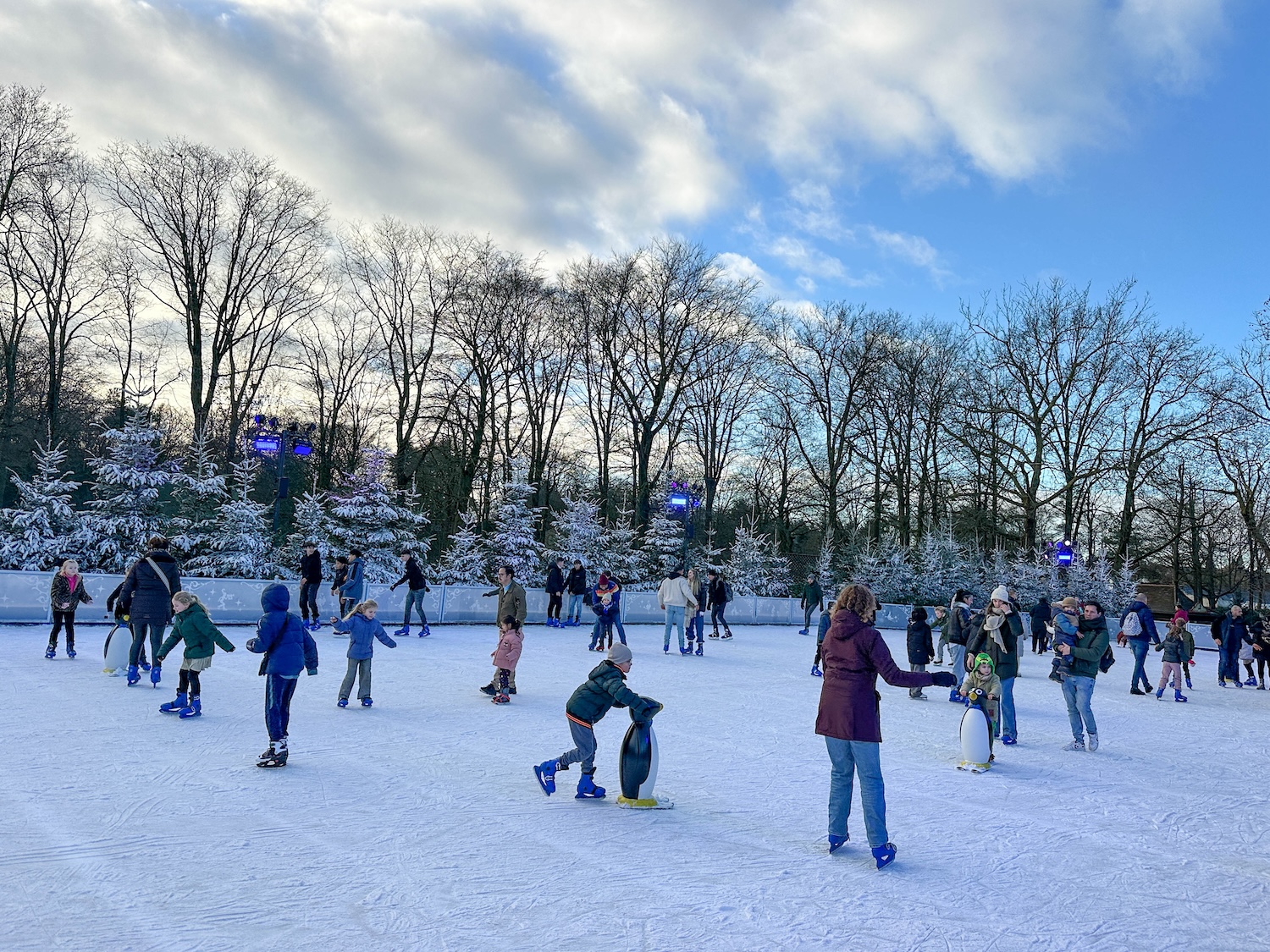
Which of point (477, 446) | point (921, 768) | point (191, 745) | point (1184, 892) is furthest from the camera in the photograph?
point (477, 446)

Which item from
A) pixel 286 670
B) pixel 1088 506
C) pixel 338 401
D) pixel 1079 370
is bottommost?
pixel 286 670

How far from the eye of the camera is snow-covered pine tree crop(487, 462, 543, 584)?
27.1 m

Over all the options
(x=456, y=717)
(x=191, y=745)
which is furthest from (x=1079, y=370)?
(x=191, y=745)

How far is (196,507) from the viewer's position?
22.1 meters

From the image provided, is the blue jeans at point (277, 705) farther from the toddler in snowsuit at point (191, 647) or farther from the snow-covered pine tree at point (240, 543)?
the snow-covered pine tree at point (240, 543)

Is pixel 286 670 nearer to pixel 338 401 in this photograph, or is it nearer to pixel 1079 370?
pixel 338 401

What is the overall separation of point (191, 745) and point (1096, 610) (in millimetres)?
8581

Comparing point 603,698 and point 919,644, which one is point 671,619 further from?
point 603,698

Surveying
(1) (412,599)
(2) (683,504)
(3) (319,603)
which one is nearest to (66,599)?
(3) (319,603)

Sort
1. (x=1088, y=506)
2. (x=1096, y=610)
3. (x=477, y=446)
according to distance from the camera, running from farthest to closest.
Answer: (x=1088, y=506)
(x=477, y=446)
(x=1096, y=610)

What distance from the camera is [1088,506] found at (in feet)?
141

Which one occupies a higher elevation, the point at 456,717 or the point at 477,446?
the point at 477,446

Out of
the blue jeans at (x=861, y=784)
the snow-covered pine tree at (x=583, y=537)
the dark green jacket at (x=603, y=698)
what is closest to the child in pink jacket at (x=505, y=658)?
the dark green jacket at (x=603, y=698)

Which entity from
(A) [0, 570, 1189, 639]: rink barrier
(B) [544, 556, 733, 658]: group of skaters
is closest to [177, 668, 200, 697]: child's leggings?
(A) [0, 570, 1189, 639]: rink barrier
